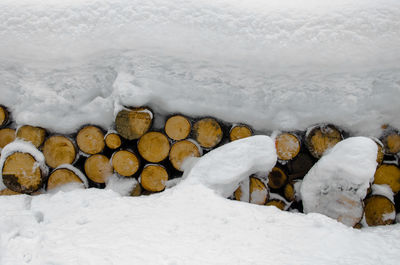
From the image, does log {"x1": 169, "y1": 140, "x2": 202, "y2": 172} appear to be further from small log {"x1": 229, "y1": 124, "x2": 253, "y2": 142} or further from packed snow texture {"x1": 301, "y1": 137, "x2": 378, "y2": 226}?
packed snow texture {"x1": 301, "y1": 137, "x2": 378, "y2": 226}

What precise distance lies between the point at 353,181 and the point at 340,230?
38 centimetres

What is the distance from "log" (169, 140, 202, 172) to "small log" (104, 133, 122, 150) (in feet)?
1.08

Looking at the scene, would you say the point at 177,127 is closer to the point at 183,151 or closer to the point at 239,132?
the point at 183,151

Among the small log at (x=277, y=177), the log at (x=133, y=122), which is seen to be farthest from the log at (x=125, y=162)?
the small log at (x=277, y=177)

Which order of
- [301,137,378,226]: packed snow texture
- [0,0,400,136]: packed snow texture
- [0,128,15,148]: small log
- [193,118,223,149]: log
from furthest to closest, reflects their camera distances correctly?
[0,128,15,148]: small log < [193,118,223,149]: log < [0,0,400,136]: packed snow texture < [301,137,378,226]: packed snow texture

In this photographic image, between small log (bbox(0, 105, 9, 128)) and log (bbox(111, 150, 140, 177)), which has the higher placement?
small log (bbox(0, 105, 9, 128))

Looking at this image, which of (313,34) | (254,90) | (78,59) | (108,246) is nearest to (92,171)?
(78,59)

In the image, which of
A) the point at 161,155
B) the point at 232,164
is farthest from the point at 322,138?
the point at 161,155

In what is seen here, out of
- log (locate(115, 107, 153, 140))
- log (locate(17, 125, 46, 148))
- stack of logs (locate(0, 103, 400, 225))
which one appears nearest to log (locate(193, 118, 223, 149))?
stack of logs (locate(0, 103, 400, 225))

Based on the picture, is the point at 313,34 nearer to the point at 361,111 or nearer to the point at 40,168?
the point at 361,111

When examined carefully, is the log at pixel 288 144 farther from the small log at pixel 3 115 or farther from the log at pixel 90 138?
the small log at pixel 3 115

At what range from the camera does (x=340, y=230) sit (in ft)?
4.92

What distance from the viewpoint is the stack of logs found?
200 cm

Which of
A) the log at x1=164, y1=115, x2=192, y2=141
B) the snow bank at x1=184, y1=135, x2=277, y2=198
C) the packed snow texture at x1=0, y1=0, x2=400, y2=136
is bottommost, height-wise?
the snow bank at x1=184, y1=135, x2=277, y2=198
